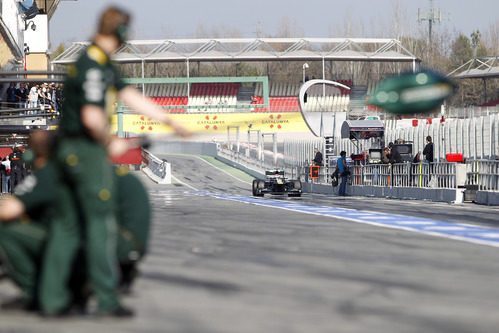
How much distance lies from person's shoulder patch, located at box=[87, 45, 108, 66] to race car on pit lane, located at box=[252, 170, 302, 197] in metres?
28.4

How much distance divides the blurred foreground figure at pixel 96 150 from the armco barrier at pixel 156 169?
163ft

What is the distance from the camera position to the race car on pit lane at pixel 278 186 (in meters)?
34.5

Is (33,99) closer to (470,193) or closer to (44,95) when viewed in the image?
(44,95)

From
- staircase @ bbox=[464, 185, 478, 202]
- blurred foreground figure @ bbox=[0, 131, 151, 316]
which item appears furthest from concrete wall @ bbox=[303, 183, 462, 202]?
blurred foreground figure @ bbox=[0, 131, 151, 316]

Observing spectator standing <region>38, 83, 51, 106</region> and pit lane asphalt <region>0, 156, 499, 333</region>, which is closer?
pit lane asphalt <region>0, 156, 499, 333</region>

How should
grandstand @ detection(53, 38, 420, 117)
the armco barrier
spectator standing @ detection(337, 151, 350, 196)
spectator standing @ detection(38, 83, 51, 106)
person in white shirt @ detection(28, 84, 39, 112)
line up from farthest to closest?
grandstand @ detection(53, 38, 420, 117)
the armco barrier
person in white shirt @ detection(28, 84, 39, 112)
spectator standing @ detection(337, 151, 350, 196)
spectator standing @ detection(38, 83, 51, 106)

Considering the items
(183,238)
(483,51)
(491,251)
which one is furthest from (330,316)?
(483,51)

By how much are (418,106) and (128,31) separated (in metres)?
1.88

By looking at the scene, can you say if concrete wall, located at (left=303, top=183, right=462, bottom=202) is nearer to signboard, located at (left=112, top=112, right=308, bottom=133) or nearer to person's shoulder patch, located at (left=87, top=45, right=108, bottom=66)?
person's shoulder patch, located at (left=87, top=45, right=108, bottom=66)

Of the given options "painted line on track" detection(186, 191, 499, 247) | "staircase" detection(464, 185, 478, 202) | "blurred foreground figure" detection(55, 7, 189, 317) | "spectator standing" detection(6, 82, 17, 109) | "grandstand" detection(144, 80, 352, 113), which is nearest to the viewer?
"blurred foreground figure" detection(55, 7, 189, 317)

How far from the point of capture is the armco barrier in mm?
55781

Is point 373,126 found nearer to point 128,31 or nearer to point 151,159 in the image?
point 151,159

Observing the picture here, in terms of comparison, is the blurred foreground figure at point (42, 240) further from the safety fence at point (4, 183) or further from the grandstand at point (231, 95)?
the grandstand at point (231, 95)

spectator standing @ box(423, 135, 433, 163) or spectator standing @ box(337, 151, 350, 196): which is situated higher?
spectator standing @ box(423, 135, 433, 163)
